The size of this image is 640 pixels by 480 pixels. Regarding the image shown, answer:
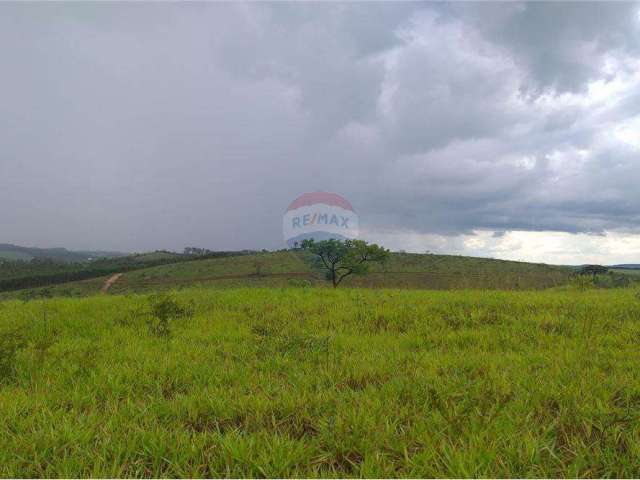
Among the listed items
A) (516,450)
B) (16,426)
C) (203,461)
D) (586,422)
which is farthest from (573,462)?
(16,426)

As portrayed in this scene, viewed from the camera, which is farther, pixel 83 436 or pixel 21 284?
pixel 21 284

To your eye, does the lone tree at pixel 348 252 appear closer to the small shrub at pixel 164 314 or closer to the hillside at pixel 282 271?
the hillside at pixel 282 271

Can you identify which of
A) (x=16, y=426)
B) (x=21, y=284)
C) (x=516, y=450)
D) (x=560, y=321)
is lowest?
(x=21, y=284)

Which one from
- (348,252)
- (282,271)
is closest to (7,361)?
(348,252)

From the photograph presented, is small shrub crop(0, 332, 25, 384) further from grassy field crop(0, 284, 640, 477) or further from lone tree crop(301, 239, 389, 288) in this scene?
lone tree crop(301, 239, 389, 288)

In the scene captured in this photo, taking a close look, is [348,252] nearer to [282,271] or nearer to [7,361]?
[282,271]

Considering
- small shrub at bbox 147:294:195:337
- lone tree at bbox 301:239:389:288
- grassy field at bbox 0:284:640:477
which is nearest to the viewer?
grassy field at bbox 0:284:640:477

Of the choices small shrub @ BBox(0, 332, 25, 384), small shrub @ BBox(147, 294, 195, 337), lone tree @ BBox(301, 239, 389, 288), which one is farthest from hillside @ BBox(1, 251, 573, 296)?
small shrub @ BBox(0, 332, 25, 384)

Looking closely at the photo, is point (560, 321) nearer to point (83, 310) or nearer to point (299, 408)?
point (299, 408)
